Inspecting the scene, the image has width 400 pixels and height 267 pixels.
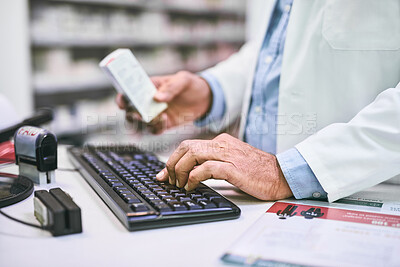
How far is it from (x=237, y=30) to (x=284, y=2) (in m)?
3.60

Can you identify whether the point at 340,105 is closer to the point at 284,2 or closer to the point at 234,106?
the point at 284,2

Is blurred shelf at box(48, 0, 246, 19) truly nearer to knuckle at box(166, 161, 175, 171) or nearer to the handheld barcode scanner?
the handheld barcode scanner

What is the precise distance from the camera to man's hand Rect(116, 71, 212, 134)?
1298mm

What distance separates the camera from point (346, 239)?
23.2 inches

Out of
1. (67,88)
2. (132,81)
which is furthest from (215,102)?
(67,88)

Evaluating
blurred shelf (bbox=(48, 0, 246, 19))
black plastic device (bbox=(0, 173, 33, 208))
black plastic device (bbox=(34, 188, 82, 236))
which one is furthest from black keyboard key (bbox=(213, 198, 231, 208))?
blurred shelf (bbox=(48, 0, 246, 19))

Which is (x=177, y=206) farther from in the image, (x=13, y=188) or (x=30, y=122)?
(x=30, y=122)

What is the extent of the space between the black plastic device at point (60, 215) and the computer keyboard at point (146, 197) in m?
0.07

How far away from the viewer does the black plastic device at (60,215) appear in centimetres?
60

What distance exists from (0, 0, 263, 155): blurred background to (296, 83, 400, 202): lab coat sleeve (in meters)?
1.33

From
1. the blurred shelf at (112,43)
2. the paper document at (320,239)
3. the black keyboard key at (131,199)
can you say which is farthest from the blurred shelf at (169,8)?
the paper document at (320,239)

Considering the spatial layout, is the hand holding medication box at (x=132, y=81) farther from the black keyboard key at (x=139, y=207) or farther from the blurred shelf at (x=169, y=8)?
the blurred shelf at (x=169, y=8)

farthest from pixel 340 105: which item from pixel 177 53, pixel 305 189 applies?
pixel 177 53

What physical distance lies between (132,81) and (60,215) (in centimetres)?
62
